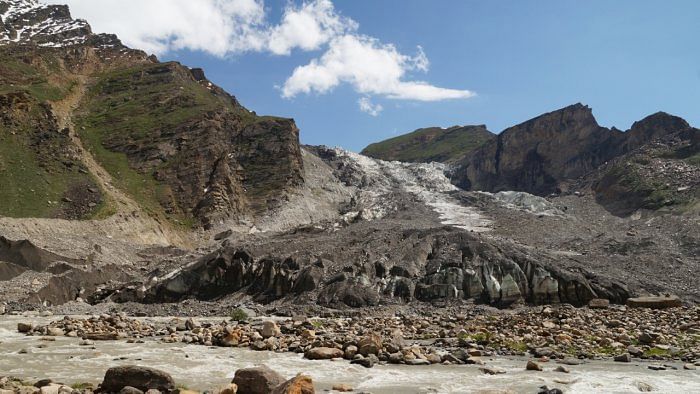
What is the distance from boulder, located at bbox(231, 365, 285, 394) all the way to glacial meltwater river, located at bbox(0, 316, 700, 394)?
2.62m

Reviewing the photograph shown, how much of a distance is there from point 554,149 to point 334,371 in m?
155

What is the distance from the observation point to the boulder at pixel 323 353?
73.5 feet

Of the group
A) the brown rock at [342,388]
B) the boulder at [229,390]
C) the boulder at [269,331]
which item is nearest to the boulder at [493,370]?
the brown rock at [342,388]

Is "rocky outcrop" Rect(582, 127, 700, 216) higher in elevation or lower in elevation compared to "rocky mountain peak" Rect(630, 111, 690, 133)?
lower

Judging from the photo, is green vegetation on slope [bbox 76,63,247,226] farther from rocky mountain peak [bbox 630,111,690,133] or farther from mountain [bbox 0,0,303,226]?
rocky mountain peak [bbox 630,111,690,133]

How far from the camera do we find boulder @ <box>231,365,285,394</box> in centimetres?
1477

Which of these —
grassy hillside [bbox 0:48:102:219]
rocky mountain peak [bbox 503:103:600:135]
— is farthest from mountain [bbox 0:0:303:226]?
rocky mountain peak [bbox 503:103:600:135]

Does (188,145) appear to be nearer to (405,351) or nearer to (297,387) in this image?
(405,351)

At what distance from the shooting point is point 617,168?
124m

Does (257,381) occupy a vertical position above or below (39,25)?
below

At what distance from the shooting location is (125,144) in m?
106

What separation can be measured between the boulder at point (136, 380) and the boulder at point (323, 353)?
7.72m

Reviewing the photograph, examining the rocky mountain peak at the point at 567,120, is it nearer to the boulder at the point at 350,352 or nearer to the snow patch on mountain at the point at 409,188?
the snow patch on mountain at the point at 409,188

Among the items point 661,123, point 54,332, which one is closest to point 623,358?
point 54,332
